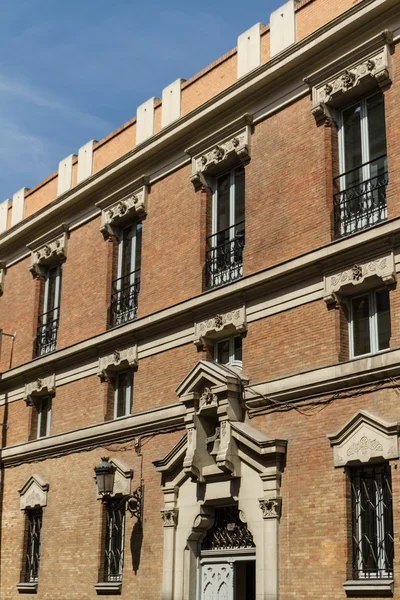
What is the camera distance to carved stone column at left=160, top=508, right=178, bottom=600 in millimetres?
17109

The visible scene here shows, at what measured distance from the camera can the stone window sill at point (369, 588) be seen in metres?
13.3

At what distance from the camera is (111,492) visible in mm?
19219

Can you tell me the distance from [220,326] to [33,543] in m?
8.16

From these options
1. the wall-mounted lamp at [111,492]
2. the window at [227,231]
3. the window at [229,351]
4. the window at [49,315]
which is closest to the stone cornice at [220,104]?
the window at [227,231]

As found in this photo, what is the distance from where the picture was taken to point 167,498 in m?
17.8

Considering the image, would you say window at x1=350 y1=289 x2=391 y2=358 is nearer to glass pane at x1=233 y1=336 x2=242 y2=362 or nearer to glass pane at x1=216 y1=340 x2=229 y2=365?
glass pane at x1=233 y1=336 x2=242 y2=362

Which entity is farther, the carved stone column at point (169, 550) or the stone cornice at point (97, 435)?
the stone cornice at point (97, 435)

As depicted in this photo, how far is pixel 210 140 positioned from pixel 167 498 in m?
7.53

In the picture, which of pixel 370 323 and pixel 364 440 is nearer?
pixel 364 440

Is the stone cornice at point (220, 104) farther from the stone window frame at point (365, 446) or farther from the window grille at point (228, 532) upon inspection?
the window grille at point (228, 532)

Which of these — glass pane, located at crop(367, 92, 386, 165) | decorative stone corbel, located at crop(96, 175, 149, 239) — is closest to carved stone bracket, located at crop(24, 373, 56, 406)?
decorative stone corbel, located at crop(96, 175, 149, 239)

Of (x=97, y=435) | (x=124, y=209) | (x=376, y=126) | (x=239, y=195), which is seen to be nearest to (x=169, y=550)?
(x=97, y=435)

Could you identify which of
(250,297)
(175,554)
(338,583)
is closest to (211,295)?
(250,297)

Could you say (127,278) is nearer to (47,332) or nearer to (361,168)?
(47,332)
